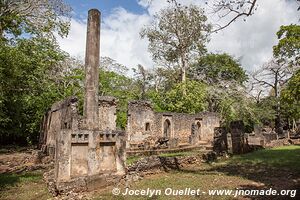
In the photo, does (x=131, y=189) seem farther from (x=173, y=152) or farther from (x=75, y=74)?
(x=75, y=74)

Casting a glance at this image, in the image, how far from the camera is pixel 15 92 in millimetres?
15430

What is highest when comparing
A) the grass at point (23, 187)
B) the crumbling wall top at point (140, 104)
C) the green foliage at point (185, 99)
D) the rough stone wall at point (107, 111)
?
the green foliage at point (185, 99)

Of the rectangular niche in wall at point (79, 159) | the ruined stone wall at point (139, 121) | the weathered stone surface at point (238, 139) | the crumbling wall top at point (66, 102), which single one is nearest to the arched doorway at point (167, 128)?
the ruined stone wall at point (139, 121)

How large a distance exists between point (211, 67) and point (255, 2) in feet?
106

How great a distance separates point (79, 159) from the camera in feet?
25.5

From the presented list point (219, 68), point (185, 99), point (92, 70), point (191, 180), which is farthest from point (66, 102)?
point (219, 68)

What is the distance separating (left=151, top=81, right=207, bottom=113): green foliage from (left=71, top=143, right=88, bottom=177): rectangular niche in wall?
19020 millimetres

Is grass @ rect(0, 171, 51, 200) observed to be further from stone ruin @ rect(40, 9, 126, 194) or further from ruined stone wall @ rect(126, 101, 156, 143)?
ruined stone wall @ rect(126, 101, 156, 143)

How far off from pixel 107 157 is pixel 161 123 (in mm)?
15435

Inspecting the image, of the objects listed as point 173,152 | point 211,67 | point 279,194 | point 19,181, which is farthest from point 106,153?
point 211,67

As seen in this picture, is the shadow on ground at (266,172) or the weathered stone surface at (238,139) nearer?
the shadow on ground at (266,172)

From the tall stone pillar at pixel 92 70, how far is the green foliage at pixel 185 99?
58.2 ft

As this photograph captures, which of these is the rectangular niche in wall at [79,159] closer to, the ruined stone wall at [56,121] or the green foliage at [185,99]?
Result: the ruined stone wall at [56,121]

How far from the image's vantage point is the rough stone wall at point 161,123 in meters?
21.3
